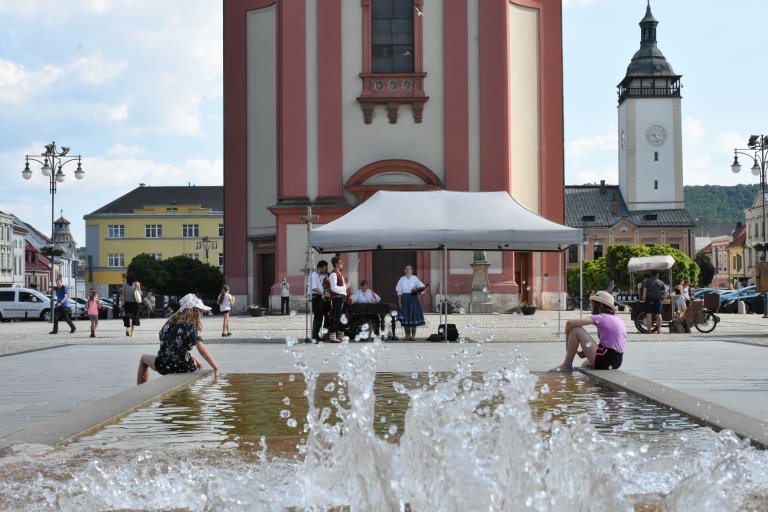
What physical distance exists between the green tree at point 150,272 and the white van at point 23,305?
31.3 metres

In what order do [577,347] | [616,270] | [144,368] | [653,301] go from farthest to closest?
[616,270], [653,301], [577,347], [144,368]

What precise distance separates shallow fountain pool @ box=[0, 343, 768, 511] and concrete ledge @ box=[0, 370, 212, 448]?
0.44 ft

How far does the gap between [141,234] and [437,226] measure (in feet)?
298

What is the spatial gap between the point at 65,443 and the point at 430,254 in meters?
31.6

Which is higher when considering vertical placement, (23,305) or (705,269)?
(705,269)

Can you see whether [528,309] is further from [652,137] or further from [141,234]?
[652,137]

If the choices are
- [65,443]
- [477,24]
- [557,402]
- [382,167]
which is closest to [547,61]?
[477,24]

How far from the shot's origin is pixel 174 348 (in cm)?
1037

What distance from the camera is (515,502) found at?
416 cm

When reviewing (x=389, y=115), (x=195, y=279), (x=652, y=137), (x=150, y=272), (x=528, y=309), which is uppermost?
(x=652, y=137)

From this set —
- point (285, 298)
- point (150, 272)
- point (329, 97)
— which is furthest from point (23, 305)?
point (150, 272)

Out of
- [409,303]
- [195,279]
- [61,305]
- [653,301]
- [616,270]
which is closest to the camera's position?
[409,303]

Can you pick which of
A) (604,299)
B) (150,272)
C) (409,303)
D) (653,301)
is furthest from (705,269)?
(604,299)

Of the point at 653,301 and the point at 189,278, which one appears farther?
the point at 189,278
